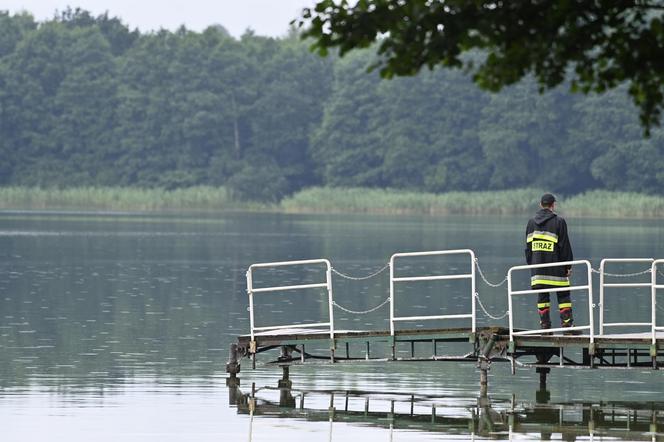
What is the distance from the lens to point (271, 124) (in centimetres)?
12875

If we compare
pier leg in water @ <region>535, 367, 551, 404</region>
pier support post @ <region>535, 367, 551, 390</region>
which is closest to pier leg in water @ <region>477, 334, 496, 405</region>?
pier leg in water @ <region>535, 367, 551, 404</region>

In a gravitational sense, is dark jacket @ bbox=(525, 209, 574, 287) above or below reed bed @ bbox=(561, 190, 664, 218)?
above

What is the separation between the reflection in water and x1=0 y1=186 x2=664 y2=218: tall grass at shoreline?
73155mm

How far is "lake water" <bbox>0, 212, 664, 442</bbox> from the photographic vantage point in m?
16.8

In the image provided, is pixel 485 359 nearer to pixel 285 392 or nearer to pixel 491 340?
pixel 491 340

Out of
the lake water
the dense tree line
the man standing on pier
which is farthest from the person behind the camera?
the dense tree line

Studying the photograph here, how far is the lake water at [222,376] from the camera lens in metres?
16.8

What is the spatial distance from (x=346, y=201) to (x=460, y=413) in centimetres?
8882

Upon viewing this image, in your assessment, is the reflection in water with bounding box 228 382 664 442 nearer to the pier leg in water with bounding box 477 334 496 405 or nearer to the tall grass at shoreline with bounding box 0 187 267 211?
the pier leg in water with bounding box 477 334 496 405

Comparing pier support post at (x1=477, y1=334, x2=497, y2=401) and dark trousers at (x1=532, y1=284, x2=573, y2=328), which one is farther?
dark trousers at (x1=532, y1=284, x2=573, y2=328)

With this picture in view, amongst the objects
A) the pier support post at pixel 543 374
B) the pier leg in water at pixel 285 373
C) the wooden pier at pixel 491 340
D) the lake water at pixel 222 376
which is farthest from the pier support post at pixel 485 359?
the pier leg in water at pixel 285 373

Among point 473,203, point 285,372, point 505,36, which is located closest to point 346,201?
point 473,203

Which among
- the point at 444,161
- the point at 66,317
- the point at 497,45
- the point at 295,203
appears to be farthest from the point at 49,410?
the point at 444,161

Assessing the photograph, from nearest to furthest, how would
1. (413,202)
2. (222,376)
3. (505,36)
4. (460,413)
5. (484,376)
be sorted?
1. (505,36)
2. (460,413)
3. (484,376)
4. (222,376)
5. (413,202)
